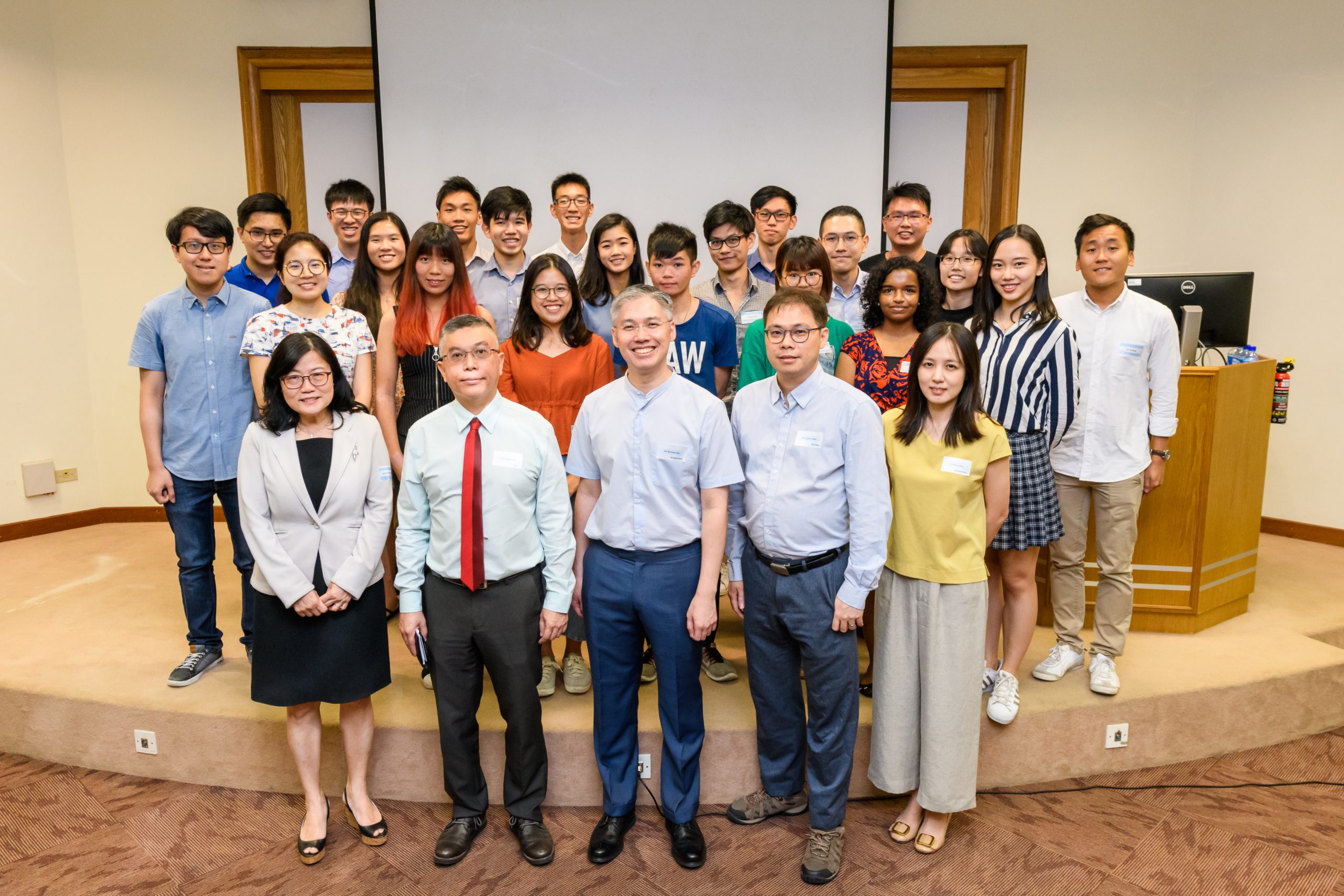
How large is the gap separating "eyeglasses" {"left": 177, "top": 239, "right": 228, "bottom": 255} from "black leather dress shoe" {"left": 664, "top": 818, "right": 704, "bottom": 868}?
233cm

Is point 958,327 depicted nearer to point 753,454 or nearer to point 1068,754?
point 753,454

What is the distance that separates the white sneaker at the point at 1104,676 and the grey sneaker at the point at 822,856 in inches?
42.5

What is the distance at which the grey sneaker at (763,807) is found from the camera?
241 cm

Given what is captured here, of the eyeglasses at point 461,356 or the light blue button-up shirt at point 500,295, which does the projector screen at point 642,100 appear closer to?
the light blue button-up shirt at point 500,295

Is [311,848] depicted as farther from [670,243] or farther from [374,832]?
[670,243]

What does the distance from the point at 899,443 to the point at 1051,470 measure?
757 mm

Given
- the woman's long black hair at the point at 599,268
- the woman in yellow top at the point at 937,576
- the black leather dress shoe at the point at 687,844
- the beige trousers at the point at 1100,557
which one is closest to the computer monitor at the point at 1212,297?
the beige trousers at the point at 1100,557

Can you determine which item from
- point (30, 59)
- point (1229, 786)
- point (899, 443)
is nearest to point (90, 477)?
point (30, 59)

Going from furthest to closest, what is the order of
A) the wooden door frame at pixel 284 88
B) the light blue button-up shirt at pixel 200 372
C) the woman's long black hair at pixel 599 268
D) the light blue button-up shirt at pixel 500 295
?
the wooden door frame at pixel 284 88 < the light blue button-up shirt at pixel 500 295 < the woman's long black hair at pixel 599 268 < the light blue button-up shirt at pixel 200 372

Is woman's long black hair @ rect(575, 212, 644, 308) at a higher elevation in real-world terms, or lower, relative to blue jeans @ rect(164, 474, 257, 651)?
higher

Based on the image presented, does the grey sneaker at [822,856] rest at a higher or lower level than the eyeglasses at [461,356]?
lower

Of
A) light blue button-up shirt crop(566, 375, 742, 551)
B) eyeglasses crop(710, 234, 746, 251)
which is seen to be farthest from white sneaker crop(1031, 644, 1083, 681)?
eyeglasses crop(710, 234, 746, 251)

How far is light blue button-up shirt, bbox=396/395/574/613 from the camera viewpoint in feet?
6.91

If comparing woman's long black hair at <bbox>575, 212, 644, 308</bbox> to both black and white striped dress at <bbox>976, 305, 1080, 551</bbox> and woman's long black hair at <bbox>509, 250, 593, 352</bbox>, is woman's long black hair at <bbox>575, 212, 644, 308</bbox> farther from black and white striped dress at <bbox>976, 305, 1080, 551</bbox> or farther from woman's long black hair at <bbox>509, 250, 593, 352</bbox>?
black and white striped dress at <bbox>976, 305, 1080, 551</bbox>
